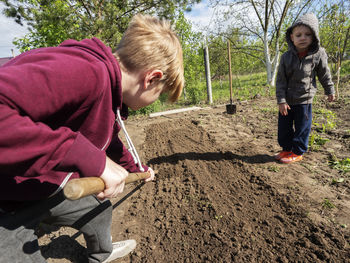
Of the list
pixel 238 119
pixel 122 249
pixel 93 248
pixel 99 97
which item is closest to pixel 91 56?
pixel 99 97

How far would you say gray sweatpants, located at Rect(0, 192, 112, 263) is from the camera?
3.56 feet

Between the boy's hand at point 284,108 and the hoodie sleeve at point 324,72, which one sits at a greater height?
the hoodie sleeve at point 324,72

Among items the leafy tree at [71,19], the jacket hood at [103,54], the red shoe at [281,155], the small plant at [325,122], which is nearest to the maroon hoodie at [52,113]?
the jacket hood at [103,54]

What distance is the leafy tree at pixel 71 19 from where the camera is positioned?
5.69 m

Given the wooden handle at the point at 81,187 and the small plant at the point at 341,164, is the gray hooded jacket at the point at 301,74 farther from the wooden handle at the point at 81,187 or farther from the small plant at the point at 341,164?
the wooden handle at the point at 81,187

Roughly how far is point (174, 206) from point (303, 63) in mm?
2431

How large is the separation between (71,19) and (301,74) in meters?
6.06

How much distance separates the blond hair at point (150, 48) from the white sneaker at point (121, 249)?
1.43 m

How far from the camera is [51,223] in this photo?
1.40m

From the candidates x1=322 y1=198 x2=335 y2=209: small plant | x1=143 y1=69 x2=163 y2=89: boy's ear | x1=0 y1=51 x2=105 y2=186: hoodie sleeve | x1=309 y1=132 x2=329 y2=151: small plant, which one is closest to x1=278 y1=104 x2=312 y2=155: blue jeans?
x1=309 y1=132 x2=329 y2=151: small plant

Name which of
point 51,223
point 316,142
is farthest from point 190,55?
point 51,223

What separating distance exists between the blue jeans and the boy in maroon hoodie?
2.14 meters

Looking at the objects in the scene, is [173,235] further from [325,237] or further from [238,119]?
[238,119]

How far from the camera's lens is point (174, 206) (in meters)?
2.33
